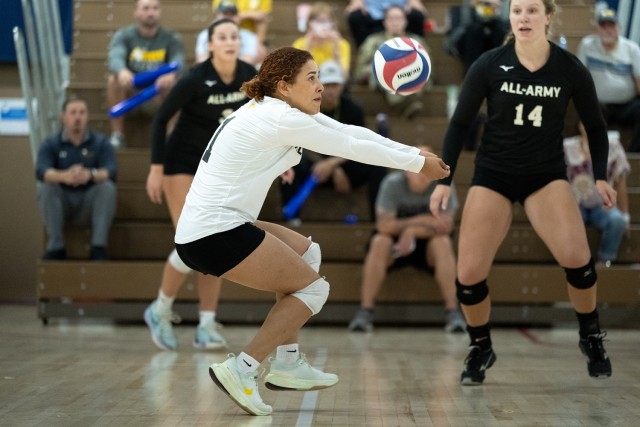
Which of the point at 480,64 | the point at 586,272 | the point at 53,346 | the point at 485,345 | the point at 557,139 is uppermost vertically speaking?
the point at 480,64

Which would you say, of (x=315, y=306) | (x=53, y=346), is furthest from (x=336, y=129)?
(x=53, y=346)

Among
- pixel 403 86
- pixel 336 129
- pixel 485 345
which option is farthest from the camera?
pixel 485 345

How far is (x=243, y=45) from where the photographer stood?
975 cm

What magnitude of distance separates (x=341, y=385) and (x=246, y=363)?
42.0 inches

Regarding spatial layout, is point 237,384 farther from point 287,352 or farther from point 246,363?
point 287,352

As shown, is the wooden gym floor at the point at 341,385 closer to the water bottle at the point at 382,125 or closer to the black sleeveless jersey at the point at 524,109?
the black sleeveless jersey at the point at 524,109

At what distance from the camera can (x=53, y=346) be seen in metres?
7.04

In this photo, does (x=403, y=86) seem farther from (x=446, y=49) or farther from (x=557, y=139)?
(x=446, y=49)

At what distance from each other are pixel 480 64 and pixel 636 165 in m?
4.48

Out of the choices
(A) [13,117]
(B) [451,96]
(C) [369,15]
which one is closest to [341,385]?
(B) [451,96]

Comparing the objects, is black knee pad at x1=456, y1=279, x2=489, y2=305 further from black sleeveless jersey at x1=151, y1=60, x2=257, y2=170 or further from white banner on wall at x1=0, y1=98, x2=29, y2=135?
white banner on wall at x1=0, y1=98, x2=29, y2=135

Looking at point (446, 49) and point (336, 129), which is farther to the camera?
point (446, 49)

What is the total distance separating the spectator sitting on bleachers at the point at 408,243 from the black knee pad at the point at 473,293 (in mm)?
2849

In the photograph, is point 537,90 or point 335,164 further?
point 335,164
